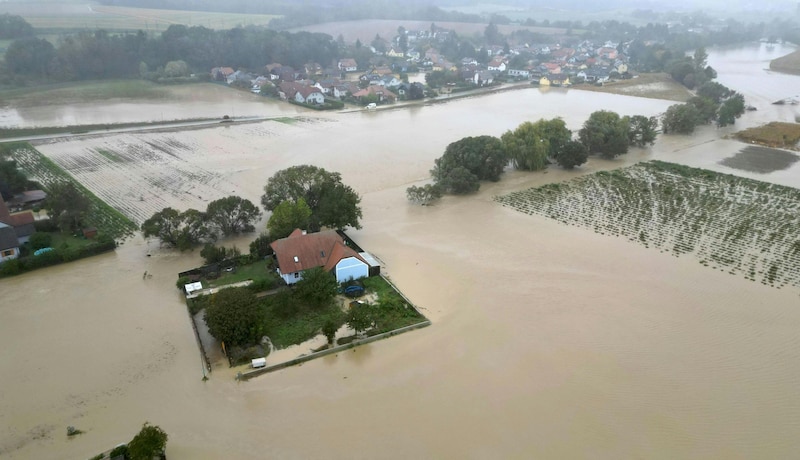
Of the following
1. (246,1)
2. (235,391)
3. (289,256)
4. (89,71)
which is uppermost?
(246,1)

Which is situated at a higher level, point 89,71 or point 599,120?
point 89,71

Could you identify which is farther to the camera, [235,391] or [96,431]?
[235,391]

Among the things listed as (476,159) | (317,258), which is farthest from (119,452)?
(476,159)

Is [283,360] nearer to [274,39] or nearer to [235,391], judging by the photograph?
[235,391]

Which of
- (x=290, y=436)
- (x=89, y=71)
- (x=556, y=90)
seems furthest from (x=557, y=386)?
(x=89, y=71)

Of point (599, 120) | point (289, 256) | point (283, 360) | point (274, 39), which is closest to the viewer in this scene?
point (283, 360)

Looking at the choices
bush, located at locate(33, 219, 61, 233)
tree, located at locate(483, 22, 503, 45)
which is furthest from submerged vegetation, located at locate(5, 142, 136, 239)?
tree, located at locate(483, 22, 503, 45)

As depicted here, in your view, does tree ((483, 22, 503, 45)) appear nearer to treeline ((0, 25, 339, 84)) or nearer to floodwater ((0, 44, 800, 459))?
treeline ((0, 25, 339, 84))
